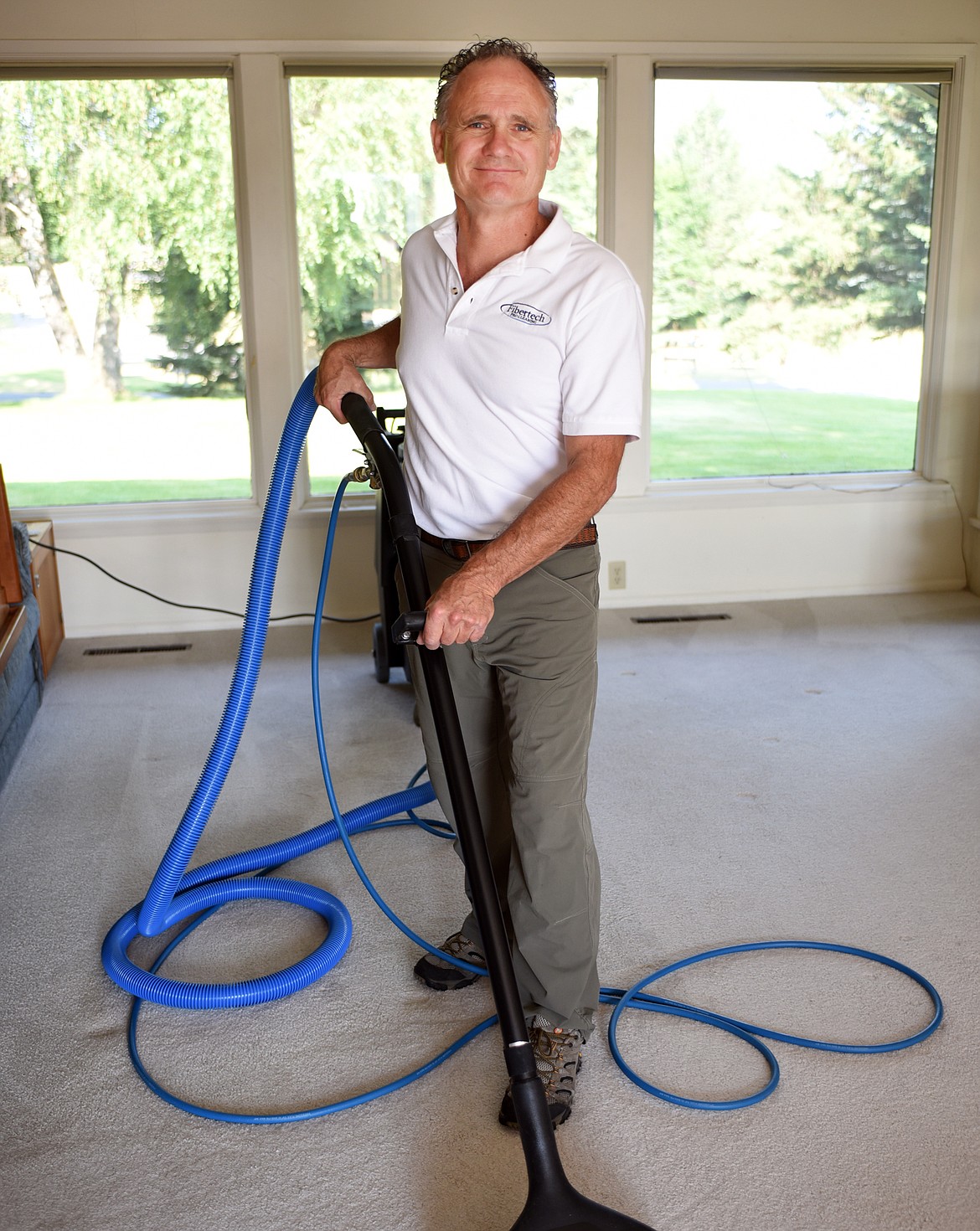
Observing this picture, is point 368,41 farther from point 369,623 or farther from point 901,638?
point 901,638

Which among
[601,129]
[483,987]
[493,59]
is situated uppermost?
[601,129]

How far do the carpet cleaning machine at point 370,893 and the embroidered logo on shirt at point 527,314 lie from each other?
273 millimetres

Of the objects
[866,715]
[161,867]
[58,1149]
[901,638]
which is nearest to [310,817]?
[161,867]

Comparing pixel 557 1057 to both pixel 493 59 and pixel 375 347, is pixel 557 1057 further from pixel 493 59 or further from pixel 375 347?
pixel 493 59

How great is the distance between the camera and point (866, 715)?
3.42m

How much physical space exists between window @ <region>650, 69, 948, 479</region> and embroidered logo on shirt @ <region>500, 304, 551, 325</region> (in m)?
3.11

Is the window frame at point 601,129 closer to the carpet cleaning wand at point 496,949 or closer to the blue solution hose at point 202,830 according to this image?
the blue solution hose at point 202,830

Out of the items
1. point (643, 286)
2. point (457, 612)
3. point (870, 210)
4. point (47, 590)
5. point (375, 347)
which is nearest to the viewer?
point (457, 612)

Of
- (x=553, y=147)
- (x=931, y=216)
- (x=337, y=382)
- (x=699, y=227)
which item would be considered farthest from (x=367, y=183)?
(x=553, y=147)

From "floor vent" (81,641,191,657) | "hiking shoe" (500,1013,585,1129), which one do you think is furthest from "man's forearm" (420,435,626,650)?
"floor vent" (81,641,191,657)

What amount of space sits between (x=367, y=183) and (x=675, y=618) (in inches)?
78.5

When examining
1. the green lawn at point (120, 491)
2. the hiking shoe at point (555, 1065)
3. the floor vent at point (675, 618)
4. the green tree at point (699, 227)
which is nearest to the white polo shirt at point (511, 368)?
the hiking shoe at point (555, 1065)

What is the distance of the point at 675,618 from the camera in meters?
4.49

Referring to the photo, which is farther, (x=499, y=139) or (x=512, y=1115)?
(x=512, y=1115)
